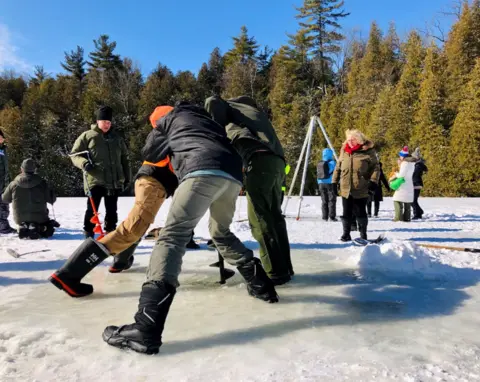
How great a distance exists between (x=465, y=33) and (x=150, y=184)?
2512cm

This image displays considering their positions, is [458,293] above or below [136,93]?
below

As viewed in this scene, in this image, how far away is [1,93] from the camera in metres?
35.5

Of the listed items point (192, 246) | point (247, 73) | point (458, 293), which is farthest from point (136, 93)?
point (458, 293)

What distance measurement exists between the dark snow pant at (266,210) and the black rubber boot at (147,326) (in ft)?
4.23

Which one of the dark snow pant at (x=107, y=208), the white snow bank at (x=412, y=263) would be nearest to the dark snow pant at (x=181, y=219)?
the white snow bank at (x=412, y=263)

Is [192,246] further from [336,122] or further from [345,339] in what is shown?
[336,122]

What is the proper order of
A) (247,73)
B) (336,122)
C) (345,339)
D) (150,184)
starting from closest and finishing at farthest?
(345,339)
(150,184)
(336,122)
(247,73)

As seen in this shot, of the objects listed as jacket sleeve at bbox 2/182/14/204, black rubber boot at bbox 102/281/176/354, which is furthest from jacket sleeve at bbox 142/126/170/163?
jacket sleeve at bbox 2/182/14/204

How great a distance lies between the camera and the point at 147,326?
1.82m

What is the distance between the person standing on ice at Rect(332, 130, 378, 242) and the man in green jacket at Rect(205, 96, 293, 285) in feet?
7.98

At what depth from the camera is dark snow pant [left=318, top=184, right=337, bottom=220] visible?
8.27 m

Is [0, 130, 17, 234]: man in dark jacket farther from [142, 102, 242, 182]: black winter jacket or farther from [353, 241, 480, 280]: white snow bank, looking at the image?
[353, 241, 480, 280]: white snow bank

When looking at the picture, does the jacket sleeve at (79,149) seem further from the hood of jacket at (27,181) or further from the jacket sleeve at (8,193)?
the jacket sleeve at (8,193)

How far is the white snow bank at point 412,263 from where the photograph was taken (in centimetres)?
328
